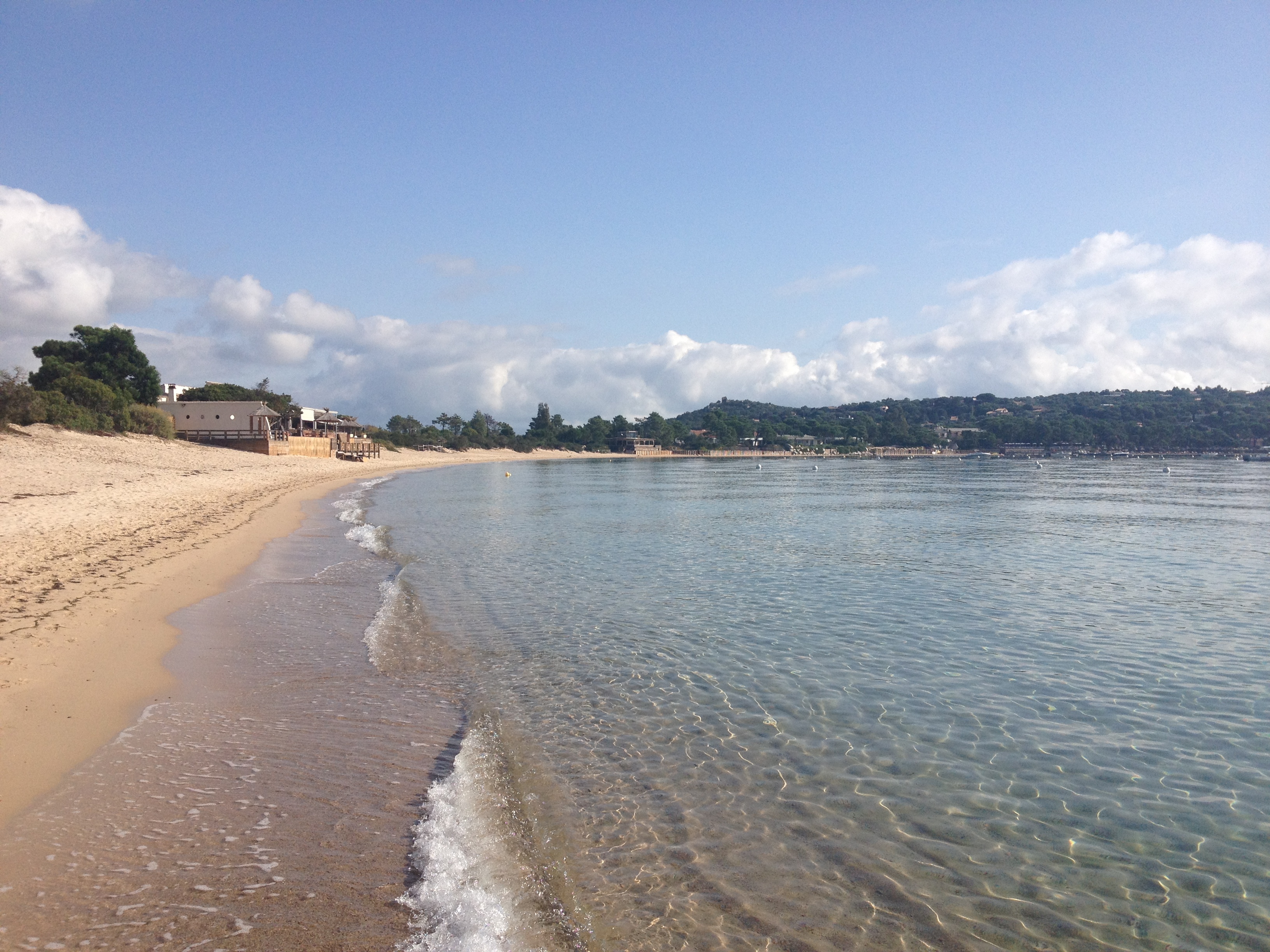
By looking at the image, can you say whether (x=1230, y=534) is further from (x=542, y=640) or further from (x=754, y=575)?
(x=542, y=640)

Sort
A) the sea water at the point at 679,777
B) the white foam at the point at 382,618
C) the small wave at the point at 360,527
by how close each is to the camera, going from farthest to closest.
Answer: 1. the small wave at the point at 360,527
2. the white foam at the point at 382,618
3. the sea water at the point at 679,777

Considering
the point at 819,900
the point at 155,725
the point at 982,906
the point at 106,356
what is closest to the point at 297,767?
the point at 155,725

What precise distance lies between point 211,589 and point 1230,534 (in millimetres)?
31310

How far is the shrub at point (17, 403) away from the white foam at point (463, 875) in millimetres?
46470

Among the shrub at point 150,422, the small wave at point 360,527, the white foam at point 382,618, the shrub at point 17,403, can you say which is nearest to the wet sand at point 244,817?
the white foam at point 382,618

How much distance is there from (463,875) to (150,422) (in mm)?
67998

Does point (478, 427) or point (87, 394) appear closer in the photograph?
point (87, 394)

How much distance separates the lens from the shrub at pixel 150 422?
2272 inches

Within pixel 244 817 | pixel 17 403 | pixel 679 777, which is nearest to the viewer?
pixel 244 817

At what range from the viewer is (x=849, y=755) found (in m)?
7.13

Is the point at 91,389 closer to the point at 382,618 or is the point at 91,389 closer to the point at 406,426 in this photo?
the point at 382,618

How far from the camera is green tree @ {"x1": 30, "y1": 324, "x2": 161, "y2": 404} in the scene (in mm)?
71438

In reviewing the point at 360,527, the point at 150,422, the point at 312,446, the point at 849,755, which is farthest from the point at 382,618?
the point at 312,446

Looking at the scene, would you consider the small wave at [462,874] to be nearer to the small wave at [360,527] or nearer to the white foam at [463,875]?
the white foam at [463,875]
